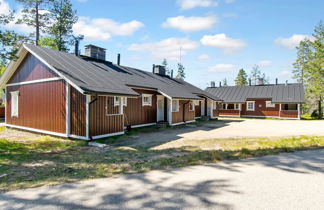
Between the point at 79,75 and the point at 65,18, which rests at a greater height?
the point at 65,18

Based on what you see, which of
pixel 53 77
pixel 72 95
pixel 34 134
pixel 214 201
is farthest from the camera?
pixel 34 134

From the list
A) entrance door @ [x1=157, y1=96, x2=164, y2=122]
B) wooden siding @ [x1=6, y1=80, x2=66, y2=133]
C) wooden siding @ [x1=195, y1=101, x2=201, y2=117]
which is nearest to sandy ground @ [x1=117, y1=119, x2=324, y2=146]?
entrance door @ [x1=157, y1=96, x2=164, y2=122]

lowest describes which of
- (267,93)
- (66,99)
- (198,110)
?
(198,110)

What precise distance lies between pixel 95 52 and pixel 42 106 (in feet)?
20.6

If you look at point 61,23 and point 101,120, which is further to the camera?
point 61,23

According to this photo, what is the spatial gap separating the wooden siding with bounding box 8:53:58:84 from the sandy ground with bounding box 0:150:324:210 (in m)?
7.92

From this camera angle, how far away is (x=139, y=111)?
14.0 metres

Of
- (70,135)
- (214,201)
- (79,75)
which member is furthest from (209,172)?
(79,75)

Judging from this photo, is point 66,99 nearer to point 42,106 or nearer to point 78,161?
point 42,106

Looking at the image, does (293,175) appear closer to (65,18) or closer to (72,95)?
(72,95)

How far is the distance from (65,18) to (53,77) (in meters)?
18.6

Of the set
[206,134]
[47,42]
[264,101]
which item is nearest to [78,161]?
[206,134]

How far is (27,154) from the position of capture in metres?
6.92

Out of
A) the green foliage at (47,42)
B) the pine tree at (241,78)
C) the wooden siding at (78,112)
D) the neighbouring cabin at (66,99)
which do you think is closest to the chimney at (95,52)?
the neighbouring cabin at (66,99)
